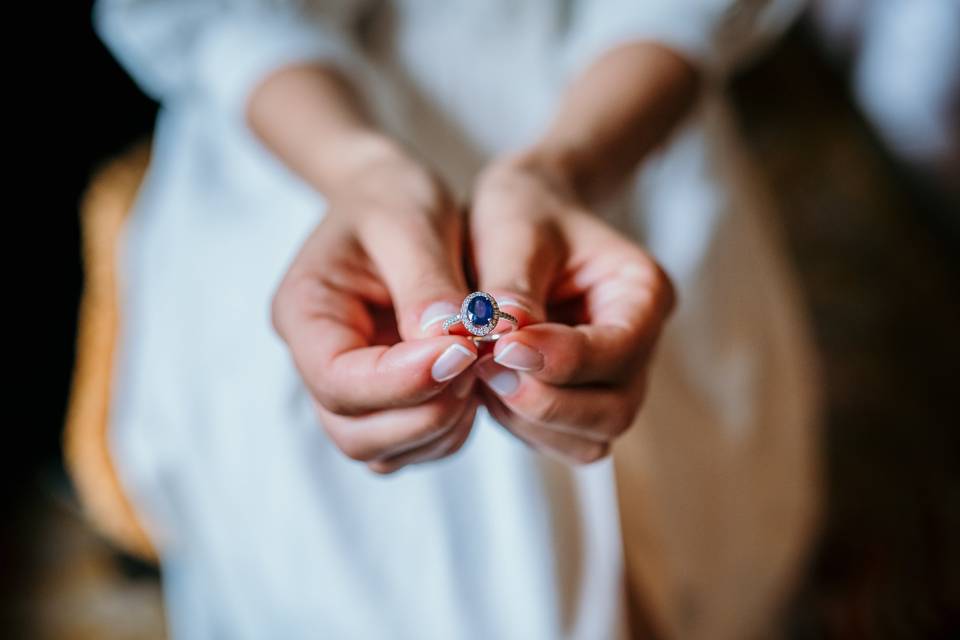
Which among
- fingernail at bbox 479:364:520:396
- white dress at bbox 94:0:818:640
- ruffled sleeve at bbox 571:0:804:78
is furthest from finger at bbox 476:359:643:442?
ruffled sleeve at bbox 571:0:804:78

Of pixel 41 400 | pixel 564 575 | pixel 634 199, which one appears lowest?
pixel 564 575

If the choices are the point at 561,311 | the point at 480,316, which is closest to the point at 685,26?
the point at 561,311

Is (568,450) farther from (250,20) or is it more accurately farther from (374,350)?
(250,20)

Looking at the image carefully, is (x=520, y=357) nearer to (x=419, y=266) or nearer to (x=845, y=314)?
(x=419, y=266)

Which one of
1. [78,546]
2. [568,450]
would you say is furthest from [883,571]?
[78,546]

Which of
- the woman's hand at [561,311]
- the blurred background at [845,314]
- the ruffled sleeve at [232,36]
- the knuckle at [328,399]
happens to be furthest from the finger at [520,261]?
the blurred background at [845,314]

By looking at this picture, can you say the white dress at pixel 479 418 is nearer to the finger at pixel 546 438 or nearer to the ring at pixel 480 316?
the finger at pixel 546 438

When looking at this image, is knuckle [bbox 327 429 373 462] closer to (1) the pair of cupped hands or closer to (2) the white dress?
(1) the pair of cupped hands
